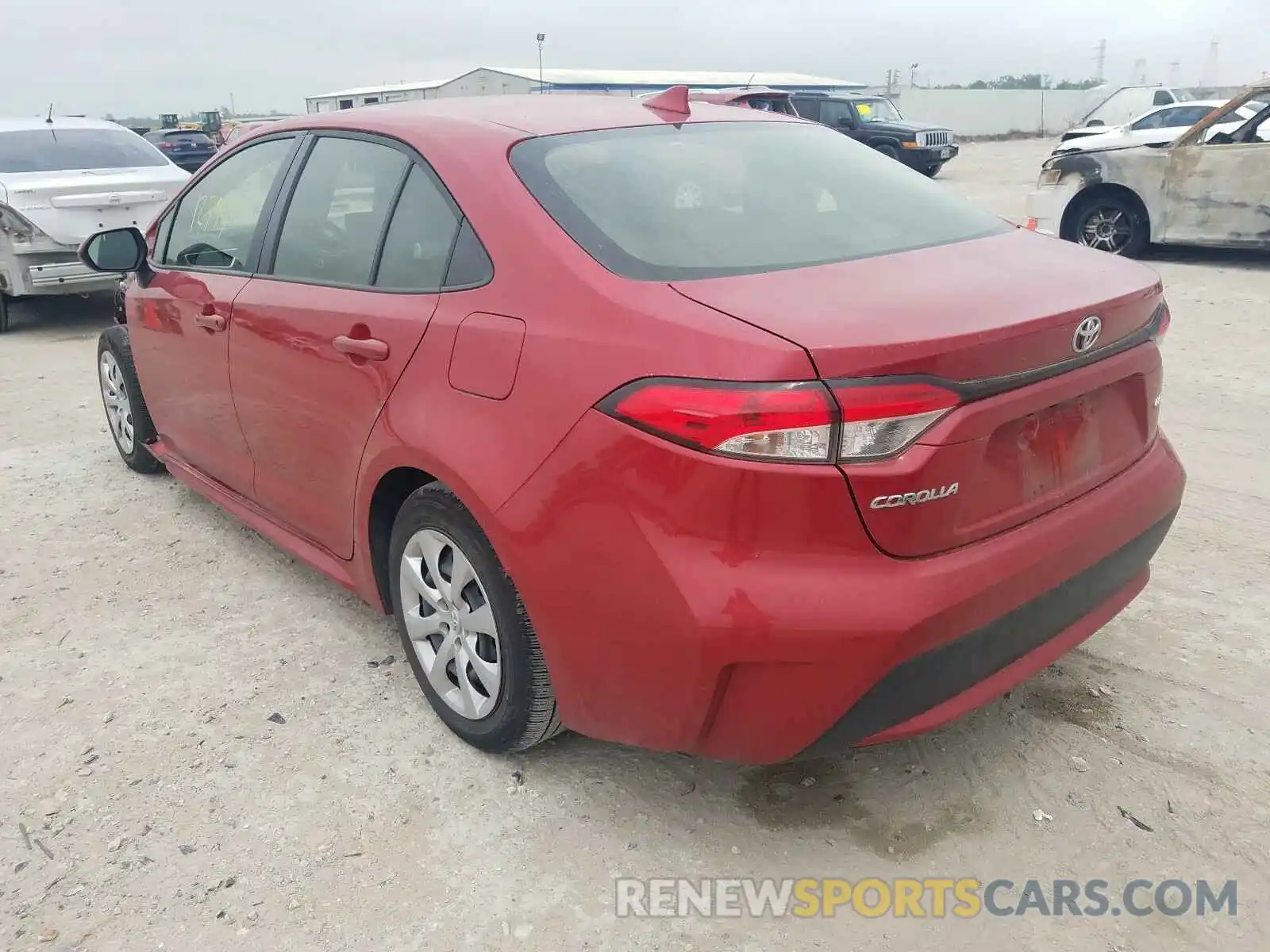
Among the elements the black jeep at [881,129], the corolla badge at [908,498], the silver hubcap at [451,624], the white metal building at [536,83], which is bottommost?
the silver hubcap at [451,624]

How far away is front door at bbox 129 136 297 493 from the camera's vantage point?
11.0ft

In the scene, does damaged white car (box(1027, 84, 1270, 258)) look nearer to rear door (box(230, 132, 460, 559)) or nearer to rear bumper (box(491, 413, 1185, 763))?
rear door (box(230, 132, 460, 559))

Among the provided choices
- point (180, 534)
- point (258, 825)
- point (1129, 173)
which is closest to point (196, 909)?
point (258, 825)

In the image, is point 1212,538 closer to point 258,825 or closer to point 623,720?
point 623,720

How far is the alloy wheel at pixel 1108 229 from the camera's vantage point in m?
9.49

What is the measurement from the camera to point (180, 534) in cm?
413

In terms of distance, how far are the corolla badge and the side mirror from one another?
334 centimetres

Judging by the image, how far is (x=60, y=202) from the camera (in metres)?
7.61

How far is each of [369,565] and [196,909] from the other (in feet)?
3.27

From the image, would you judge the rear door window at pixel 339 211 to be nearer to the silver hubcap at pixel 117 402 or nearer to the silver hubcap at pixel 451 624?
the silver hubcap at pixel 451 624

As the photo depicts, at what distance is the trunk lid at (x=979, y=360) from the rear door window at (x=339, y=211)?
3.83 ft

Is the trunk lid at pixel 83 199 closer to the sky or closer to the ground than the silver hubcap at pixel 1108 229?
closer to the sky

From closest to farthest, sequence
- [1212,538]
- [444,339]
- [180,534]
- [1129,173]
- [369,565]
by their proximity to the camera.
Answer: [444,339], [369,565], [1212,538], [180,534], [1129,173]

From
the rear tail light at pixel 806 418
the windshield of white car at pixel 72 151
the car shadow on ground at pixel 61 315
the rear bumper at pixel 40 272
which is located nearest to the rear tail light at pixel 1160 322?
the rear tail light at pixel 806 418
